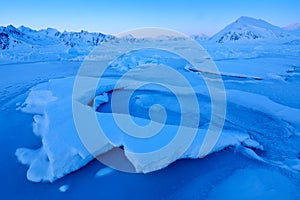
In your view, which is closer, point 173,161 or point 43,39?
point 173,161

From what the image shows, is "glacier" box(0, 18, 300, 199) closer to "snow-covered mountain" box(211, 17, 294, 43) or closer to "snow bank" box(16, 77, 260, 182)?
"snow bank" box(16, 77, 260, 182)

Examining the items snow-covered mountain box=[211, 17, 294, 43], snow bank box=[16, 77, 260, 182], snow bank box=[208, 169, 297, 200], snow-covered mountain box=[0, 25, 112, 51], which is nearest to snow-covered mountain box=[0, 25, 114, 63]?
snow-covered mountain box=[0, 25, 112, 51]

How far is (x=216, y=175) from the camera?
251 cm

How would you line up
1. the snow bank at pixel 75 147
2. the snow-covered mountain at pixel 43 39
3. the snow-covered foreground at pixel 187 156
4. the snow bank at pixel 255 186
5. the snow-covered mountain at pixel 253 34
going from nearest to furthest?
the snow bank at pixel 255 186 → the snow-covered foreground at pixel 187 156 → the snow bank at pixel 75 147 → the snow-covered mountain at pixel 43 39 → the snow-covered mountain at pixel 253 34

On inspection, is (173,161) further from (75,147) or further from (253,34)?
(253,34)

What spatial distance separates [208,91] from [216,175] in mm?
3517

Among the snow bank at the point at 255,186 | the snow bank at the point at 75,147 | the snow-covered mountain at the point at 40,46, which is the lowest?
the snow bank at the point at 255,186

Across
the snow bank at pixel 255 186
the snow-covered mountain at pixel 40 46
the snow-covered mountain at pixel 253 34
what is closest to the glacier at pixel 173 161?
the snow bank at pixel 255 186

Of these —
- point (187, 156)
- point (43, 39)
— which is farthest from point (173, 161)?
point (43, 39)

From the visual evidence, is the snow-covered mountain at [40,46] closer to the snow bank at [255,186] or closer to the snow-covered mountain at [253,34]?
the snow bank at [255,186]

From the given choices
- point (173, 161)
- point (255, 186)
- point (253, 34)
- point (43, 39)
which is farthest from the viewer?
point (253, 34)

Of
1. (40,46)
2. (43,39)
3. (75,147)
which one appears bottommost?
(75,147)

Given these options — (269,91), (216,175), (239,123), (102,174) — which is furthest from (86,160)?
(269,91)

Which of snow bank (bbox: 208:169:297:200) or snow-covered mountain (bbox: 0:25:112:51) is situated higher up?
snow-covered mountain (bbox: 0:25:112:51)
